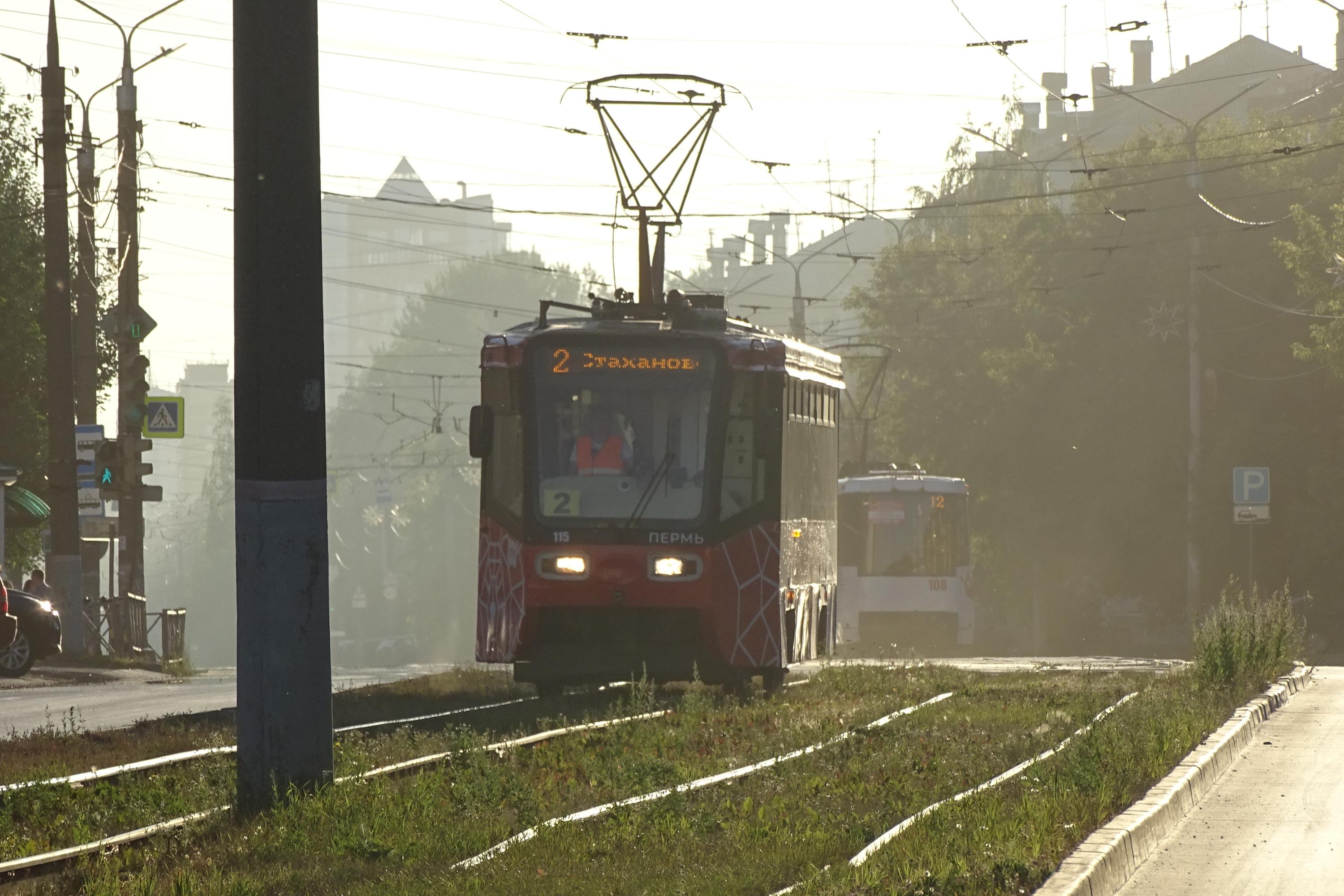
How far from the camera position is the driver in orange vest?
59.7ft

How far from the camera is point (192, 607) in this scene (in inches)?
4889

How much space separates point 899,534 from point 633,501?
68.6 ft

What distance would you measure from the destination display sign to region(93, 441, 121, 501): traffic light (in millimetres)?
12840

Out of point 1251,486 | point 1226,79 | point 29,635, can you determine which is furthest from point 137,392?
point 1226,79

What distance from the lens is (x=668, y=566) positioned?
1786 cm

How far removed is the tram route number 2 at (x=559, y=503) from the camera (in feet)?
59.3

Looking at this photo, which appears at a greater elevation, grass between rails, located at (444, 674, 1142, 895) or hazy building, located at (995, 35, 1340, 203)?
hazy building, located at (995, 35, 1340, 203)

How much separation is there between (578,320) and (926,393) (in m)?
43.6

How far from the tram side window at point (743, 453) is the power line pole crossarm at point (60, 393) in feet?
45.6

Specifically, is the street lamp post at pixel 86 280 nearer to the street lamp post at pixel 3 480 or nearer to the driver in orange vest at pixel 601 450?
the street lamp post at pixel 3 480

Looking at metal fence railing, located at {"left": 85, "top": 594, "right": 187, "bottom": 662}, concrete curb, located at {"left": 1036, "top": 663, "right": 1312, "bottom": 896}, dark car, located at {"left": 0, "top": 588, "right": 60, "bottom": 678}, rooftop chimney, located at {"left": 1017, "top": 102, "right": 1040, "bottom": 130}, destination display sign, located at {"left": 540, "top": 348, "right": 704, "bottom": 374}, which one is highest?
rooftop chimney, located at {"left": 1017, "top": 102, "right": 1040, "bottom": 130}

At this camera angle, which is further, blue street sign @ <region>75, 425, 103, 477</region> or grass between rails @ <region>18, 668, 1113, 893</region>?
blue street sign @ <region>75, 425, 103, 477</region>

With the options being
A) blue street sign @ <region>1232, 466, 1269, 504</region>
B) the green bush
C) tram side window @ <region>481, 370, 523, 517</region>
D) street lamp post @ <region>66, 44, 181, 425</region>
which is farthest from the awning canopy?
the green bush

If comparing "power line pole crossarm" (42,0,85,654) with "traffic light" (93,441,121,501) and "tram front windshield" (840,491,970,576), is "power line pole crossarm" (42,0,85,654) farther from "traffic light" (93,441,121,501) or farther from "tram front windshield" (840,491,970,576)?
"tram front windshield" (840,491,970,576)
